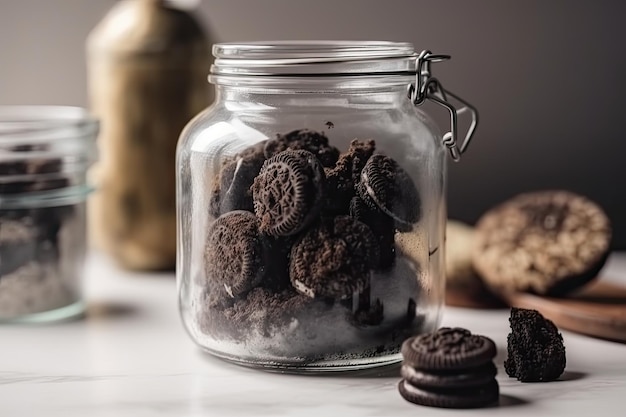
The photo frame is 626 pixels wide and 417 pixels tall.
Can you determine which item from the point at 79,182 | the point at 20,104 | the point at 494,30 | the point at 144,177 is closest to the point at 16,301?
the point at 79,182

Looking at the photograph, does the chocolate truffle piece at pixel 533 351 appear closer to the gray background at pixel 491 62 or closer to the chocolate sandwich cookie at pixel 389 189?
the chocolate sandwich cookie at pixel 389 189

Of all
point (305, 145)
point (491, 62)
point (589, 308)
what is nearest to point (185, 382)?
point (305, 145)

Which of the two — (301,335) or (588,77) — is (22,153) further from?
(588,77)

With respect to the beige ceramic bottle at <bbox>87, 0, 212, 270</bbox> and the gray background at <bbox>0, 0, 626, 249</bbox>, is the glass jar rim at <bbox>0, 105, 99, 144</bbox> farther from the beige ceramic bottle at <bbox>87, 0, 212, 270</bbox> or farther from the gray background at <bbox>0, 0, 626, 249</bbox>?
the gray background at <bbox>0, 0, 626, 249</bbox>

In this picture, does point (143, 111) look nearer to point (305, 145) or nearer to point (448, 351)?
point (305, 145)

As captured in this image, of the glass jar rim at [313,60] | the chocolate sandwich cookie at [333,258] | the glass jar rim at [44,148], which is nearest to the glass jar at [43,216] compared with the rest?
the glass jar rim at [44,148]

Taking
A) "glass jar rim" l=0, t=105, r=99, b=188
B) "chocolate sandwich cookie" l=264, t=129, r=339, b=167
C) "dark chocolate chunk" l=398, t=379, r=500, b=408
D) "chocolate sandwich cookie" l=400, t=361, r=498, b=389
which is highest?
"chocolate sandwich cookie" l=264, t=129, r=339, b=167

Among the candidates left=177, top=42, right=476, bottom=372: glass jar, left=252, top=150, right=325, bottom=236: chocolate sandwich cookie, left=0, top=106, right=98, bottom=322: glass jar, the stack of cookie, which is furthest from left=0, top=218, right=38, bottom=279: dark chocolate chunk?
the stack of cookie
